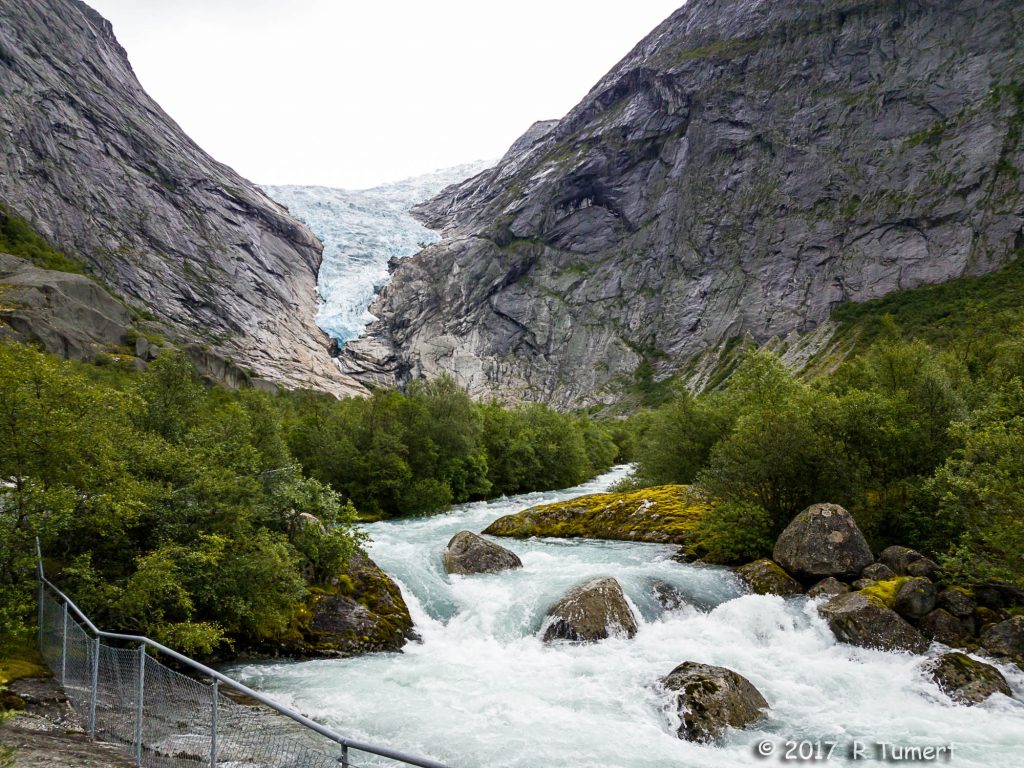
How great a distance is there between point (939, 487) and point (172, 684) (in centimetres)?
2404

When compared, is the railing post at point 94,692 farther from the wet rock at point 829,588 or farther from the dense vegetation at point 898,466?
the dense vegetation at point 898,466

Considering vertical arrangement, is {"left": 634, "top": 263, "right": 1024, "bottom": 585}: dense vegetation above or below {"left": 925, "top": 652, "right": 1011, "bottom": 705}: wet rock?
above

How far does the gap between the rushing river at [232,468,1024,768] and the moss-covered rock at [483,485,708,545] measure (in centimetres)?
732

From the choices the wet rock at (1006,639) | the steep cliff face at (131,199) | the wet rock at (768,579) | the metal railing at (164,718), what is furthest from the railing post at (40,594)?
the steep cliff face at (131,199)

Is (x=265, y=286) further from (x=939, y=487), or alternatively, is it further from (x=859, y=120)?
(x=939, y=487)

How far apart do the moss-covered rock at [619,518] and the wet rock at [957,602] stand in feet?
37.8

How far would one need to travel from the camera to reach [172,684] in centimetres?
986

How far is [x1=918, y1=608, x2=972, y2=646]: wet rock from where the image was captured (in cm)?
1718

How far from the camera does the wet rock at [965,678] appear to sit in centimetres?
1439

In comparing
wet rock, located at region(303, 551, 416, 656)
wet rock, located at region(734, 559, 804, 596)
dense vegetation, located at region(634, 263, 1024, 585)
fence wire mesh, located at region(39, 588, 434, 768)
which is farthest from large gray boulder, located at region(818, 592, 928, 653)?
fence wire mesh, located at region(39, 588, 434, 768)

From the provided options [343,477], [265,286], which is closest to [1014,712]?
[343,477]

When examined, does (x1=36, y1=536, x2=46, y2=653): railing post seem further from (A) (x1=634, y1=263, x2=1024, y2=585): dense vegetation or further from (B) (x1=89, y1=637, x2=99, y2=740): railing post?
(A) (x1=634, y1=263, x2=1024, y2=585): dense vegetation

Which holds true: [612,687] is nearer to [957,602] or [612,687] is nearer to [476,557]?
[476,557]

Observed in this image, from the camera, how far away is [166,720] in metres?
10.1
